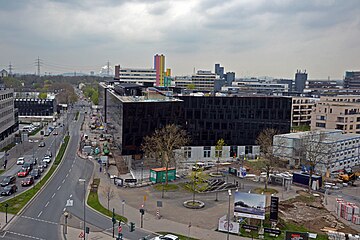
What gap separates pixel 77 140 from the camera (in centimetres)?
7506

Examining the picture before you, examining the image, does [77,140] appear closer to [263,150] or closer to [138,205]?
[263,150]

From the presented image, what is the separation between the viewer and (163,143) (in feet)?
159

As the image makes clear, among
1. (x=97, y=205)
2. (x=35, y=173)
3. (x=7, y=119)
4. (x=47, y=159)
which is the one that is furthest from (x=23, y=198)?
(x=7, y=119)

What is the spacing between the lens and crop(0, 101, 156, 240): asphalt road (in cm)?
2817

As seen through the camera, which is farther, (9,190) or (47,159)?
(47,159)

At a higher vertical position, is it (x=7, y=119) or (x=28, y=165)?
(x=7, y=119)

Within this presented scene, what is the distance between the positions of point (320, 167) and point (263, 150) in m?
8.51

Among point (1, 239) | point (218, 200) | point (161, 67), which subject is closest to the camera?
point (1, 239)

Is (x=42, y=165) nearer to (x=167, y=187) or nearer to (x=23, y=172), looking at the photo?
(x=23, y=172)

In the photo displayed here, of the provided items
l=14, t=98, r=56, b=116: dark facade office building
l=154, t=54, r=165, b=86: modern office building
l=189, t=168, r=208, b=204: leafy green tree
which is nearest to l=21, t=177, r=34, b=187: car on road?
l=189, t=168, r=208, b=204: leafy green tree

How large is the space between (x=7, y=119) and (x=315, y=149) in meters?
49.8

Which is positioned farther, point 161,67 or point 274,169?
point 161,67

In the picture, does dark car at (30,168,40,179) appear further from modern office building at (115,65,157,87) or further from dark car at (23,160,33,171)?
modern office building at (115,65,157,87)

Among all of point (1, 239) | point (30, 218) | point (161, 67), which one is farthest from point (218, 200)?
point (161, 67)
